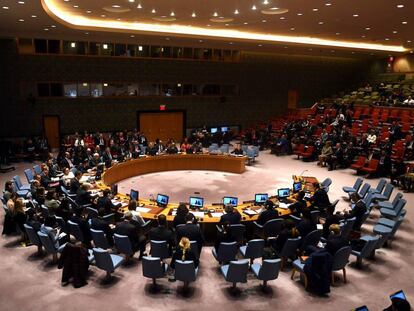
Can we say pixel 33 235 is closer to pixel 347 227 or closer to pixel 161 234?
pixel 161 234

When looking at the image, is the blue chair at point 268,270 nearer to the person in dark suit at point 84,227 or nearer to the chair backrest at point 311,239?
the chair backrest at point 311,239

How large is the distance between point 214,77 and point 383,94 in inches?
452

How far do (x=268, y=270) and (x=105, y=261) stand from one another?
10.2 feet

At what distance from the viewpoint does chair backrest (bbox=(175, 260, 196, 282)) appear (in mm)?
6961

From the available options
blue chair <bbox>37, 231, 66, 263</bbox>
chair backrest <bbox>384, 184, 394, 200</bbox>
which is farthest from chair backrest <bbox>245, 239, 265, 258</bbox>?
chair backrest <bbox>384, 184, 394, 200</bbox>

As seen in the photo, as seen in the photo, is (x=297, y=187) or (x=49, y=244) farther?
(x=297, y=187)

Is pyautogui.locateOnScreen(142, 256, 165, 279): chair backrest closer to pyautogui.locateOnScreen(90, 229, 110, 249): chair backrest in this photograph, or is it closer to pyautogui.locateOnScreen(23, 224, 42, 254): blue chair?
pyautogui.locateOnScreen(90, 229, 110, 249): chair backrest

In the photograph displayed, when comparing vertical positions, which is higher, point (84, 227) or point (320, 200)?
point (320, 200)

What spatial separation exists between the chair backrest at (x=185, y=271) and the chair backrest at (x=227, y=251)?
3.11 ft

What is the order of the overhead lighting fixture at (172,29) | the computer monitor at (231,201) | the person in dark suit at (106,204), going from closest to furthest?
the person in dark suit at (106,204), the computer monitor at (231,201), the overhead lighting fixture at (172,29)

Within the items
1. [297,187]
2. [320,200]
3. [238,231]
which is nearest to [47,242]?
[238,231]

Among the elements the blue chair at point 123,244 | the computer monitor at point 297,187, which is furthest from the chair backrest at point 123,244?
the computer monitor at point 297,187

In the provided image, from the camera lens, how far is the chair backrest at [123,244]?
7.86 meters

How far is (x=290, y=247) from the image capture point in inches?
315
